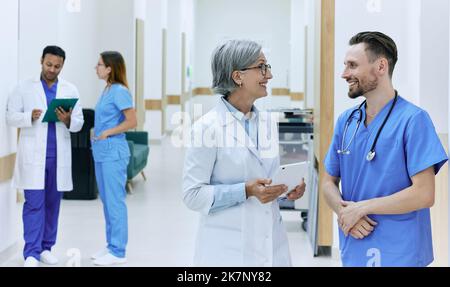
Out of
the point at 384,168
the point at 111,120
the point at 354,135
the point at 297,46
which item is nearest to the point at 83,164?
the point at 111,120

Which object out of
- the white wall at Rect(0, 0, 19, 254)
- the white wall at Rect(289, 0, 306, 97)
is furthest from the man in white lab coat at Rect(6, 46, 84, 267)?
the white wall at Rect(289, 0, 306, 97)

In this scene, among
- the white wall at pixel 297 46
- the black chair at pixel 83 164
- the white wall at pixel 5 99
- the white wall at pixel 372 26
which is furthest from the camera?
the white wall at pixel 297 46

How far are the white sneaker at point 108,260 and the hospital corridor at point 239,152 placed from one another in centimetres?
1

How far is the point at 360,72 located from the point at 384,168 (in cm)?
34

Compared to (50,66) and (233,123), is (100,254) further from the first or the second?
(233,123)

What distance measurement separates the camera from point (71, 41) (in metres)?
9.41

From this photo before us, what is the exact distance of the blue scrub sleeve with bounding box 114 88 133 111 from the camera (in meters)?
5.40

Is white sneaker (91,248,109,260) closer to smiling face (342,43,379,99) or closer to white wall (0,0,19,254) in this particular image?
white wall (0,0,19,254)

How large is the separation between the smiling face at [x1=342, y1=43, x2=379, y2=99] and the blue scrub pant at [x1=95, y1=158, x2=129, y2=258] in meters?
3.14

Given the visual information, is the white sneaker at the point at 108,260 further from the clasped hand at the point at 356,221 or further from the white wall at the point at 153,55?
the white wall at the point at 153,55

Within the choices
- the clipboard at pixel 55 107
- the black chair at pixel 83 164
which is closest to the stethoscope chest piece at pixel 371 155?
the clipboard at pixel 55 107

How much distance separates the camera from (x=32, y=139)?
16.9 feet

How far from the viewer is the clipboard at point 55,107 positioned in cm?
508
